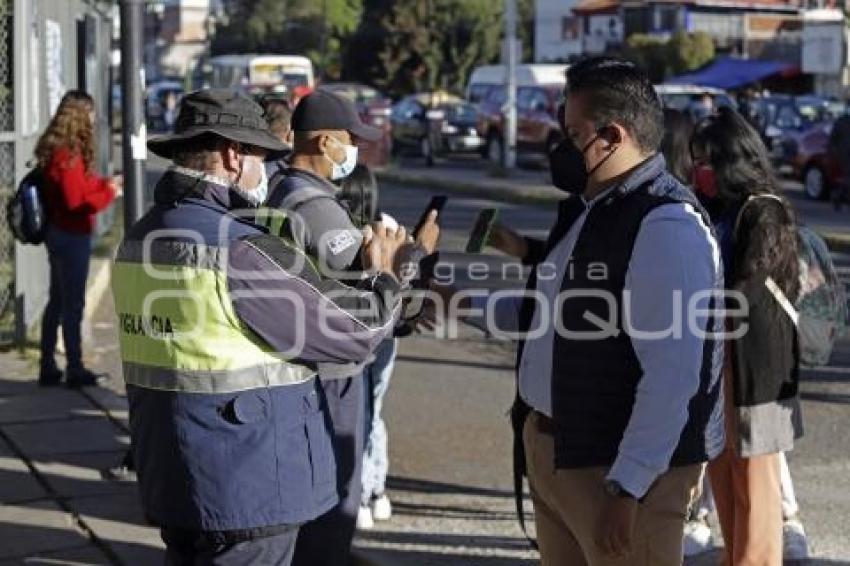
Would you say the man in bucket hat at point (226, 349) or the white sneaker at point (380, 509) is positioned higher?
the man in bucket hat at point (226, 349)

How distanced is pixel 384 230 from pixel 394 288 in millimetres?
231

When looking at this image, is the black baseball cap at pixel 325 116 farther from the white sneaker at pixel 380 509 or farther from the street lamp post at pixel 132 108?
the street lamp post at pixel 132 108

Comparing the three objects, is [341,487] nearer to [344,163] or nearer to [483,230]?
[483,230]

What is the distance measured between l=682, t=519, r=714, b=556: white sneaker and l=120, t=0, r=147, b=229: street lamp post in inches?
128

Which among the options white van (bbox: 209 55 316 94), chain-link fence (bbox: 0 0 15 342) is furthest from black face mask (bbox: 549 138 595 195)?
white van (bbox: 209 55 316 94)

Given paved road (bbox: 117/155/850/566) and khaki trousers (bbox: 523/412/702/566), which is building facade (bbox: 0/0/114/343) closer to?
paved road (bbox: 117/155/850/566)

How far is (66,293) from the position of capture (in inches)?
383

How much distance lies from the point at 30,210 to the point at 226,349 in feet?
19.5

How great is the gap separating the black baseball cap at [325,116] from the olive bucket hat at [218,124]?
1179 millimetres

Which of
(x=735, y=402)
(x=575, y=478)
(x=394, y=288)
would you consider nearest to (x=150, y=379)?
(x=394, y=288)

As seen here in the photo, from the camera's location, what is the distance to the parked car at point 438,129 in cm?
3747

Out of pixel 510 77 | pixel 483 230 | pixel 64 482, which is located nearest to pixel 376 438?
pixel 64 482

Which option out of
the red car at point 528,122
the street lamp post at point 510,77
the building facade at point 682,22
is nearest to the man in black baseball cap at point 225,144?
the street lamp post at point 510,77

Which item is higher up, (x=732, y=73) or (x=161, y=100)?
(x=732, y=73)
